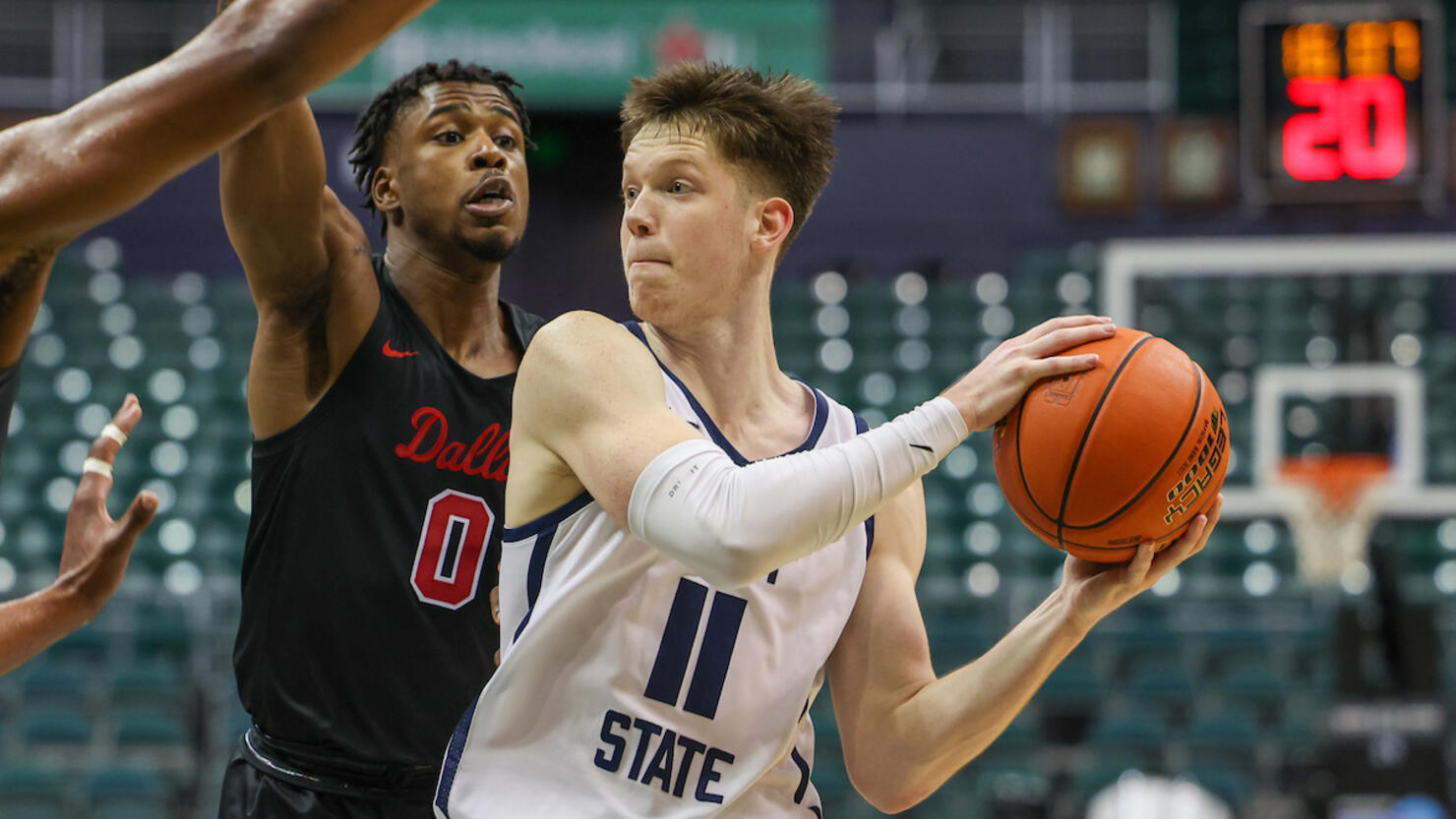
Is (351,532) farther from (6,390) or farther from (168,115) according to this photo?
(168,115)

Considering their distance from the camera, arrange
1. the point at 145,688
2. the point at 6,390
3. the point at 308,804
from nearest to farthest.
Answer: the point at 6,390 < the point at 308,804 < the point at 145,688

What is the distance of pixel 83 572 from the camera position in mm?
3025

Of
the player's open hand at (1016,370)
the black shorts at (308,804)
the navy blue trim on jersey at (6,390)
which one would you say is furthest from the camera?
the black shorts at (308,804)

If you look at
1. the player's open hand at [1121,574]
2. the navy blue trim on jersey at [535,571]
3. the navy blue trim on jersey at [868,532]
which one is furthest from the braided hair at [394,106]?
the player's open hand at [1121,574]

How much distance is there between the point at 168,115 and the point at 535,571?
3.94 feet

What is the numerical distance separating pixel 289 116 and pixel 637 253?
0.90m

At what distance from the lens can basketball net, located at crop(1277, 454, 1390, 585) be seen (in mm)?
10609

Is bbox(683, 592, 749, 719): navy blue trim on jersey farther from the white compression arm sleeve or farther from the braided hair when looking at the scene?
the braided hair

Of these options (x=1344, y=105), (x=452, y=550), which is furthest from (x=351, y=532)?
(x=1344, y=105)

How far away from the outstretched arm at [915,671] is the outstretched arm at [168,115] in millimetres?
1596

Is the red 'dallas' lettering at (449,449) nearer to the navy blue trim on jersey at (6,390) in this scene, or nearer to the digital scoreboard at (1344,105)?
the navy blue trim on jersey at (6,390)

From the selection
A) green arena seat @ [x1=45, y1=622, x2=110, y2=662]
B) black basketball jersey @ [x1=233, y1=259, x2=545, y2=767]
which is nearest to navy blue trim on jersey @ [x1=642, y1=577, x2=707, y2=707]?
black basketball jersey @ [x1=233, y1=259, x2=545, y2=767]

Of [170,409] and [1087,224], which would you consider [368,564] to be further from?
[1087,224]

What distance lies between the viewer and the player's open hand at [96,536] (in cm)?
300
